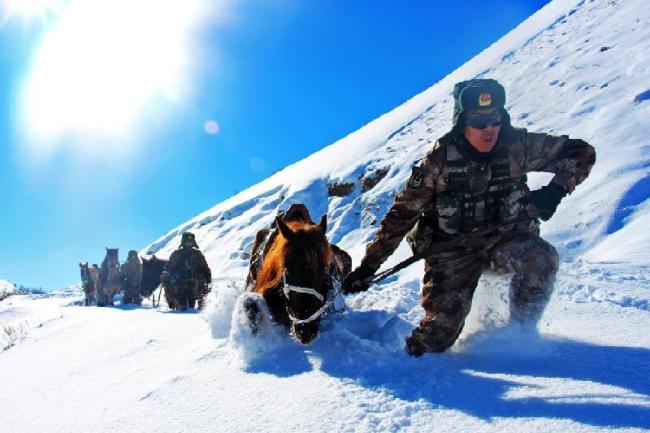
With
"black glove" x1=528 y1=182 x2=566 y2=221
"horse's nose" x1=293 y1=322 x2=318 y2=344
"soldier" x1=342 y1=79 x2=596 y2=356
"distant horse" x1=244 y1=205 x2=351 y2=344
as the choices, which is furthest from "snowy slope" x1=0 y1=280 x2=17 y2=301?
"black glove" x1=528 y1=182 x2=566 y2=221

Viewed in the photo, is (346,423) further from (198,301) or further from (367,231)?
(367,231)

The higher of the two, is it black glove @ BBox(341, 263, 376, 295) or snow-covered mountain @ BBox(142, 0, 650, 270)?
snow-covered mountain @ BBox(142, 0, 650, 270)

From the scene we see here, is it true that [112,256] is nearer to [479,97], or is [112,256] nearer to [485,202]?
[485,202]

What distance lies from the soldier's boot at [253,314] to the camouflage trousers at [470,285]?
1268 mm

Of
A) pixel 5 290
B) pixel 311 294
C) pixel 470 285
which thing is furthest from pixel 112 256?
pixel 5 290

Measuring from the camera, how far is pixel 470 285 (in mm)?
3670

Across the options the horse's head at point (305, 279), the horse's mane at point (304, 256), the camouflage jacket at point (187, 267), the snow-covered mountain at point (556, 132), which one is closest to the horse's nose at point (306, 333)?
the horse's head at point (305, 279)

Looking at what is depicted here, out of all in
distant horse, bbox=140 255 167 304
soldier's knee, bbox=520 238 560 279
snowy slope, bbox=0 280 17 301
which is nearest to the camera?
soldier's knee, bbox=520 238 560 279

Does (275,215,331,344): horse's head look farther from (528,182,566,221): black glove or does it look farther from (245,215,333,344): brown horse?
(528,182,566,221): black glove

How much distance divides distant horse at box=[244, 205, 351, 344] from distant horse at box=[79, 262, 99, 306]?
61.1 feet

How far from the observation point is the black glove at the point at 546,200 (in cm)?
357

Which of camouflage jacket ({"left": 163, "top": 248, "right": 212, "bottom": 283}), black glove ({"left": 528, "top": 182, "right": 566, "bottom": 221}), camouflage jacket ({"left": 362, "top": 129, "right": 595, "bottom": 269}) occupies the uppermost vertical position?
camouflage jacket ({"left": 163, "top": 248, "right": 212, "bottom": 283})

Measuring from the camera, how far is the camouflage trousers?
11.3 ft

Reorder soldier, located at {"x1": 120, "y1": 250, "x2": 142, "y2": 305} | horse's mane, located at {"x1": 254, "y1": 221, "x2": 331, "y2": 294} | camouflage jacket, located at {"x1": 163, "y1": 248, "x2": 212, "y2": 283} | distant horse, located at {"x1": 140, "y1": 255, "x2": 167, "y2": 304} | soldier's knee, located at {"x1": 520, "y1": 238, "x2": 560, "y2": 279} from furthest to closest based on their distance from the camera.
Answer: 1. soldier, located at {"x1": 120, "y1": 250, "x2": 142, "y2": 305}
2. distant horse, located at {"x1": 140, "y1": 255, "x2": 167, "y2": 304}
3. camouflage jacket, located at {"x1": 163, "y1": 248, "x2": 212, "y2": 283}
4. horse's mane, located at {"x1": 254, "y1": 221, "x2": 331, "y2": 294}
5. soldier's knee, located at {"x1": 520, "y1": 238, "x2": 560, "y2": 279}
